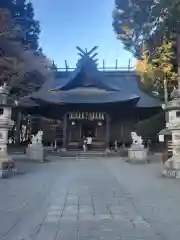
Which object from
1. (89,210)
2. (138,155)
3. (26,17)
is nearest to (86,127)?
(138,155)

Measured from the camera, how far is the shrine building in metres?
21.2

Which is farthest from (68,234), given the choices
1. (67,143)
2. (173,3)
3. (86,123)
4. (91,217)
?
(86,123)

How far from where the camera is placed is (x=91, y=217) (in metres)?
4.74

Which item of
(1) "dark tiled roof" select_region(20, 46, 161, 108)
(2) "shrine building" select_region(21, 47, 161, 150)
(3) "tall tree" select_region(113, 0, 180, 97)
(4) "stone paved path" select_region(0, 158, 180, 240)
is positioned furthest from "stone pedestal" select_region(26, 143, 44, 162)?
(3) "tall tree" select_region(113, 0, 180, 97)

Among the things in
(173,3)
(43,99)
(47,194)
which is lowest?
(47,194)

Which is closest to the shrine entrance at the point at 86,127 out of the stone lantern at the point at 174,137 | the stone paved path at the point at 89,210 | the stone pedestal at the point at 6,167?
the stone lantern at the point at 174,137

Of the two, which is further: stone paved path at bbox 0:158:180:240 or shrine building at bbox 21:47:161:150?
shrine building at bbox 21:47:161:150

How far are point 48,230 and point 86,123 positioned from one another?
19507 mm

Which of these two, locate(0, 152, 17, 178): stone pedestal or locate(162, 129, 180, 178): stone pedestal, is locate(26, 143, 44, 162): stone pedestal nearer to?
locate(0, 152, 17, 178): stone pedestal

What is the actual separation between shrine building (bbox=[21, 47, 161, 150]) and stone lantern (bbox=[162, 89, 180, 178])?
31.6 feet

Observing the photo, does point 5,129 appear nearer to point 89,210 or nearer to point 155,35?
point 89,210

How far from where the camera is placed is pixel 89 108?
71.6ft

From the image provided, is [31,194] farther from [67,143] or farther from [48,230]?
[67,143]

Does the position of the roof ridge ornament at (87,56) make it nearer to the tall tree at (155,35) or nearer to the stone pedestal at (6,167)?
the tall tree at (155,35)
